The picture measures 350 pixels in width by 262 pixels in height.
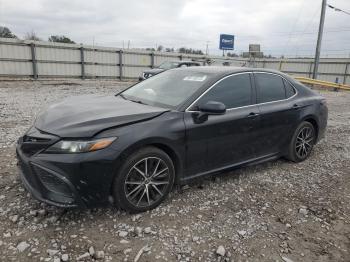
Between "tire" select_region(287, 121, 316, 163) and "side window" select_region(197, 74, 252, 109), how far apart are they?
131 cm

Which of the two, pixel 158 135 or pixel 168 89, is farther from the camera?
pixel 168 89

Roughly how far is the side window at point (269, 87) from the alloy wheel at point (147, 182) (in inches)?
77.0

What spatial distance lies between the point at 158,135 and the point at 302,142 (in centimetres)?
304

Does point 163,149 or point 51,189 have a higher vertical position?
point 163,149

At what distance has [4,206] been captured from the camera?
11.3 feet

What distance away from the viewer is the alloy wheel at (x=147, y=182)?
332cm

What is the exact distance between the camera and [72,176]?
9.67ft

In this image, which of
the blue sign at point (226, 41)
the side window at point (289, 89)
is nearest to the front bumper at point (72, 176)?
the side window at point (289, 89)

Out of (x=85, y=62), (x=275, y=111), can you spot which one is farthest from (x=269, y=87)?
(x=85, y=62)

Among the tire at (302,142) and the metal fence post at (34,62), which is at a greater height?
the metal fence post at (34,62)

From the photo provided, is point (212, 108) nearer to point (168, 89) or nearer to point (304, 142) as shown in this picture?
point (168, 89)

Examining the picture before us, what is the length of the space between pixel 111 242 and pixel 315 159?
4.12m

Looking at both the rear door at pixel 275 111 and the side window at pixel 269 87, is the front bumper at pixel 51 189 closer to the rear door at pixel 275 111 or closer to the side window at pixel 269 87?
the rear door at pixel 275 111

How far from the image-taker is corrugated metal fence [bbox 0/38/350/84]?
18688 mm
